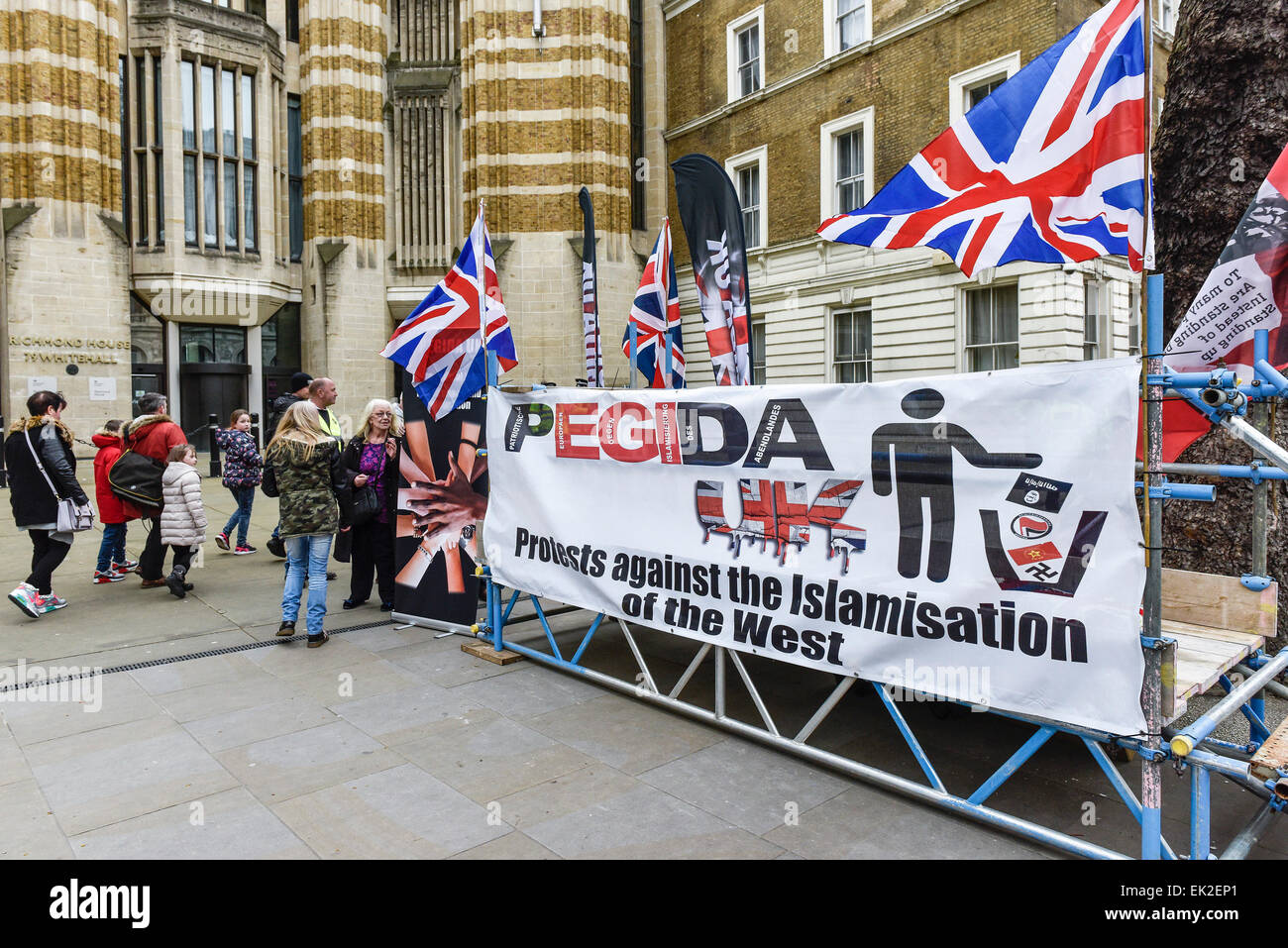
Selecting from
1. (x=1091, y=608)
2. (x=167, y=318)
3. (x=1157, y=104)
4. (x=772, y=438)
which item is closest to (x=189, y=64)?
(x=167, y=318)

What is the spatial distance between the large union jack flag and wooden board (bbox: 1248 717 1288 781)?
1.84 meters

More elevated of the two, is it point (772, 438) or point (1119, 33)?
point (1119, 33)

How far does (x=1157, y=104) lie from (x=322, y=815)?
22266mm

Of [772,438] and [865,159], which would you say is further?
[865,159]

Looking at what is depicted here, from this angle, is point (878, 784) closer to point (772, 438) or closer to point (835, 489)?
point (835, 489)

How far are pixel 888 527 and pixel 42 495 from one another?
7497 millimetres

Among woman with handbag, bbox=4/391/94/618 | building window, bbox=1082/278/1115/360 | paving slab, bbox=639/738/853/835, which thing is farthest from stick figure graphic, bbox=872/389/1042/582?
building window, bbox=1082/278/1115/360

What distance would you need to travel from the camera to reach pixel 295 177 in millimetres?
27969

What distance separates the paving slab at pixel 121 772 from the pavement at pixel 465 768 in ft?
0.05

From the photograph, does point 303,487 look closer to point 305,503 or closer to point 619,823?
point 305,503

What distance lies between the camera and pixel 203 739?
484 cm

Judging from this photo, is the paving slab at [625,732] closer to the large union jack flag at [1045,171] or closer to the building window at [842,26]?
the large union jack flag at [1045,171]

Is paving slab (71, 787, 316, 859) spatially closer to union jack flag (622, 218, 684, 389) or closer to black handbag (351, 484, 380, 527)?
black handbag (351, 484, 380, 527)

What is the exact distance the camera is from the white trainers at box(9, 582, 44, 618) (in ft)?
24.2
